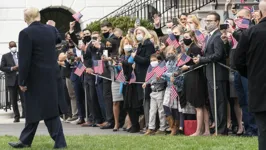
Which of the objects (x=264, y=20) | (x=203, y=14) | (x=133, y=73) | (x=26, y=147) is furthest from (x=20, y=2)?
(x=264, y=20)

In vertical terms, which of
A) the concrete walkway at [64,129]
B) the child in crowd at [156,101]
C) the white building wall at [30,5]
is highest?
the white building wall at [30,5]

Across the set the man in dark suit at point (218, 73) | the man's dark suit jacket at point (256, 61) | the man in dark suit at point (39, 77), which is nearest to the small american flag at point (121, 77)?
the man in dark suit at point (218, 73)

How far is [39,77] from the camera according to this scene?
436 inches

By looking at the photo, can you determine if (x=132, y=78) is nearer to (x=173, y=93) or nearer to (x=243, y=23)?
(x=173, y=93)

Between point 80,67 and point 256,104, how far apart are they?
8966 millimetres

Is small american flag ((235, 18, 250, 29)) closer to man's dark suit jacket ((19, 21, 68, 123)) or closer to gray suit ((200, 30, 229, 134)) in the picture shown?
gray suit ((200, 30, 229, 134))

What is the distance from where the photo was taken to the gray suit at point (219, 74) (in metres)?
12.9

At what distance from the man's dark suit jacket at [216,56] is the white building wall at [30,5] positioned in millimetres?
14576

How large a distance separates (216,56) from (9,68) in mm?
7953

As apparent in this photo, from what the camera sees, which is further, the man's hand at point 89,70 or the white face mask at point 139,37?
the man's hand at point 89,70

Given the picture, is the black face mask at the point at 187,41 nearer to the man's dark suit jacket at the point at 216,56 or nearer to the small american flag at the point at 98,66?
the man's dark suit jacket at the point at 216,56

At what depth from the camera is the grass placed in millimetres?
10805

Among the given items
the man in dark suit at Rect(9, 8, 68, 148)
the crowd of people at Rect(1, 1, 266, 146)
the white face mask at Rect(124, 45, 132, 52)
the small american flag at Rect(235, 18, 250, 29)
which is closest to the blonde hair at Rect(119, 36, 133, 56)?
the crowd of people at Rect(1, 1, 266, 146)

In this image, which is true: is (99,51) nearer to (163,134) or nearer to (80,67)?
(80,67)
